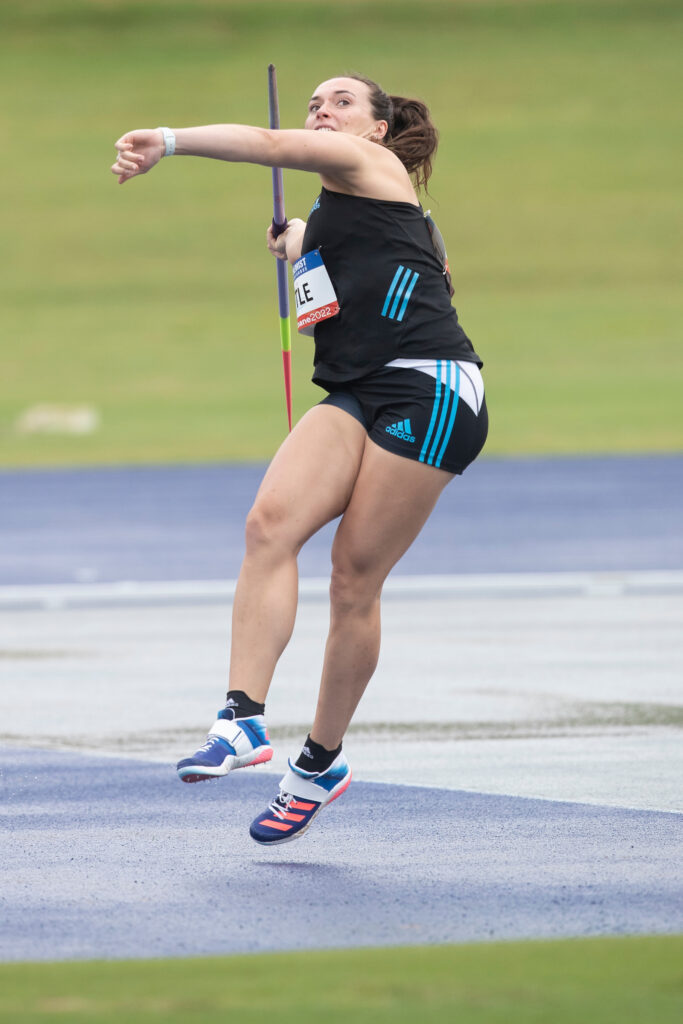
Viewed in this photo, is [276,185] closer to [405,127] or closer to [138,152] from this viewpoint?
[405,127]

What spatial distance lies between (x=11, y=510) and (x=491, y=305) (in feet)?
57.4

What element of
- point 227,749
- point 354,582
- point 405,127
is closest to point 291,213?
point 405,127

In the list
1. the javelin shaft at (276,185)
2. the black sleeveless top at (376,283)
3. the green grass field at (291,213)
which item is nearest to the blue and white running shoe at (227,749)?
the black sleeveless top at (376,283)

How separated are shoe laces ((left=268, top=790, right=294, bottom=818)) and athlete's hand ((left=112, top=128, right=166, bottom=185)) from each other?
1.75 m

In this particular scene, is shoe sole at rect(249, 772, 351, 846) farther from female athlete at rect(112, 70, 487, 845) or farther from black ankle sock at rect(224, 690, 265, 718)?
black ankle sock at rect(224, 690, 265, 718)

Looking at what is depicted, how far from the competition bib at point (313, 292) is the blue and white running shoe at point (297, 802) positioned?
123 centimetres

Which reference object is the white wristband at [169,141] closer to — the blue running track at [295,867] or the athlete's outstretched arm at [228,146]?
the athlete's outstretched arm at [228,146]

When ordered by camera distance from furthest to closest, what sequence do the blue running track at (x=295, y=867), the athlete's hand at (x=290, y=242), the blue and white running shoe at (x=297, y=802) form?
the athlete's hand at (x=290, y=242) → the blue and white running shoe at (x=297, y=802) → the blue running track at (x=295, y=867)

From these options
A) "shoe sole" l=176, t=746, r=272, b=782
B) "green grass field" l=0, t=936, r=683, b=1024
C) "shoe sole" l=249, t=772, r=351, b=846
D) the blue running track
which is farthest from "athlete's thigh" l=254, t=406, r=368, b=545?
"green grass field" l=0, t=936, r=683, b=1024

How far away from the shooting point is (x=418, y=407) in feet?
16.5

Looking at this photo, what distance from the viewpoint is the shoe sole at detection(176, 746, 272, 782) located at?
180 inches

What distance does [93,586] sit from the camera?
1135 centimetres

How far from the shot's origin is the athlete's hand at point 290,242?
5426mm

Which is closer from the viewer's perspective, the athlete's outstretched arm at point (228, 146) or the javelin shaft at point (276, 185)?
the athlete's outstretched arm at point (228, 146)
